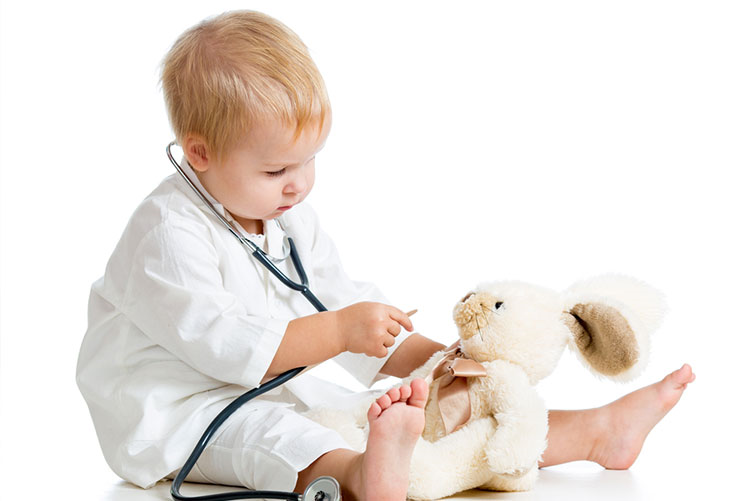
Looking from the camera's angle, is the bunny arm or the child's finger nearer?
the bunny arm

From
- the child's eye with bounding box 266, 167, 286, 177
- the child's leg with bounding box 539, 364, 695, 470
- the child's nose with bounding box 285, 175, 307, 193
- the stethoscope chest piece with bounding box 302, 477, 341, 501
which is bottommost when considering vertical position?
the child's leg with bounding box 539, 364, 695, 470

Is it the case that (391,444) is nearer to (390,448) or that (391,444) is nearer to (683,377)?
(390,448)

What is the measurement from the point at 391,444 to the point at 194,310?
0.45 meters

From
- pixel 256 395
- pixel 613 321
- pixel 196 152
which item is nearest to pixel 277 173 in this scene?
pixel 196 152

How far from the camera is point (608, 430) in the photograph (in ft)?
6.53

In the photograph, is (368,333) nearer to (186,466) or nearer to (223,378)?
(223,378)

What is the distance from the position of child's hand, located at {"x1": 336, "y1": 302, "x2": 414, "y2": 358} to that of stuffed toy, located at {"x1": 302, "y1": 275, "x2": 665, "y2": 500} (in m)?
0.12

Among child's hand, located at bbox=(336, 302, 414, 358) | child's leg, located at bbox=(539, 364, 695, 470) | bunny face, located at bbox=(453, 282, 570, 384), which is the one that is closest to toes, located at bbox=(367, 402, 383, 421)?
child's hand, located at bbox=(336, 302, 414, 358)

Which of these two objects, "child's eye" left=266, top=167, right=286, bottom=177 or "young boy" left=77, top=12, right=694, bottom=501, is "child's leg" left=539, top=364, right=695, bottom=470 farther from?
"child's eye" left=266, top=167, right=286, bottom=177

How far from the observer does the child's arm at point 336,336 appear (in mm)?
1721

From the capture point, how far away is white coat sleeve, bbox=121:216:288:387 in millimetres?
1719

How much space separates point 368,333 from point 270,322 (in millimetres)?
168

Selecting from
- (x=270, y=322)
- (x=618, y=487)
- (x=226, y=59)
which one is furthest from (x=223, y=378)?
(x=618, y=487)

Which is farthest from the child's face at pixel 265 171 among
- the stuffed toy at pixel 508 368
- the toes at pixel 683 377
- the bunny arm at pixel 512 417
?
the toes at pixel 683 377
